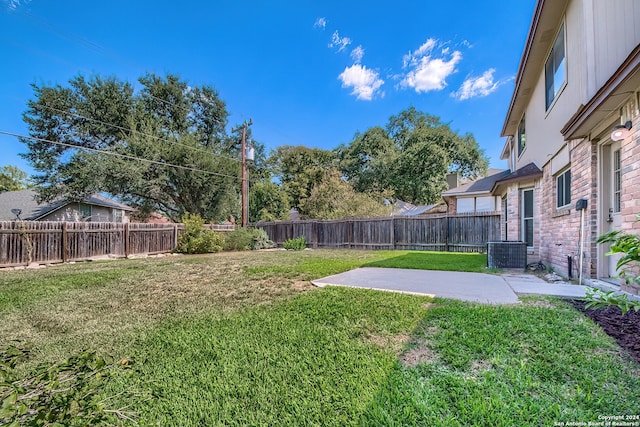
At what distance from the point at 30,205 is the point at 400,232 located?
23.1 m

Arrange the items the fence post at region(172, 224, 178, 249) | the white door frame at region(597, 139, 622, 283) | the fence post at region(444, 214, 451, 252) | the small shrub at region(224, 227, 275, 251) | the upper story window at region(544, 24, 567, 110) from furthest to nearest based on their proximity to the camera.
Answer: the small shrub at region(224, 227, 275, 251)
the fence post at region(172, 224, 178, 249)
the fence post at region(444, 214, 451, 252)
the upper story window at region(544, 24, 567, 110)
the white door frame at region(597, 139, 622, 283)

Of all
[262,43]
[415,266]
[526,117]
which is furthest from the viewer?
[262,43]

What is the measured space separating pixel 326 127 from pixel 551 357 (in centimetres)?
2824

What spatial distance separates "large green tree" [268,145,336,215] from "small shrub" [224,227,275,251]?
13345 millimetres

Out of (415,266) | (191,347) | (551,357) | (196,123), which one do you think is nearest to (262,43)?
(196,123)

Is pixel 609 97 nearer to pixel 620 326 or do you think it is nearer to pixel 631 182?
pixel 631 182

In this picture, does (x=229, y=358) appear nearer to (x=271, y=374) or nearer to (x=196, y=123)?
(x=271, y=374)

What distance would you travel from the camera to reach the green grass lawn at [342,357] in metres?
1.69

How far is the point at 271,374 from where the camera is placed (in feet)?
6.95

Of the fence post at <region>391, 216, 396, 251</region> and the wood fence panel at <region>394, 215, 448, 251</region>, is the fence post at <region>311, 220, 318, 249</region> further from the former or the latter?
the wood fence panel at <region>394, 215, 448, 251</region>

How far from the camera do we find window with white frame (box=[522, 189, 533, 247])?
768 cm

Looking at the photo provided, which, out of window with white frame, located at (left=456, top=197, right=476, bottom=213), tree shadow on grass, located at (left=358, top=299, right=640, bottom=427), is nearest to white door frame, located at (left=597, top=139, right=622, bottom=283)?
tree shadow on grass, located at (left=358, top=299, right=640, bottom=427)

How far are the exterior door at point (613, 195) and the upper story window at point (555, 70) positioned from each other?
2.12 meters

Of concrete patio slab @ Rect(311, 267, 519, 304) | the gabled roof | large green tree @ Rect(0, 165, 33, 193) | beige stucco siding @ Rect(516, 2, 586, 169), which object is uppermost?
large green tree @ Rect(0, 165, 33, 193)
